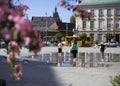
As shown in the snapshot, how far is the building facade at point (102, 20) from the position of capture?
4424 inches

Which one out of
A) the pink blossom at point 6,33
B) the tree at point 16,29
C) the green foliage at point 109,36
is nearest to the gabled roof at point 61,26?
the green foliage at point 109,36

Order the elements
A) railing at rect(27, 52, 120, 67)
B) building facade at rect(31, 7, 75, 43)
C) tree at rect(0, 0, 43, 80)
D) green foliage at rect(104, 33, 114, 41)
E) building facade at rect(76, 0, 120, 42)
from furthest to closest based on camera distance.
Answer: building facade at rect(31, 7, 75, 43), building facade at rect(76, 0, 120, 42), green foliage at rect(104, 33, 114, 41), railing at rect(27, 52, 120, 67), tree at rect(0, 0, 43, 80)

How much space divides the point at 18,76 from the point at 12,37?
217 centimetres

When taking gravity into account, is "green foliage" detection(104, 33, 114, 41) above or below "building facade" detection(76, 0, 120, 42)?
below

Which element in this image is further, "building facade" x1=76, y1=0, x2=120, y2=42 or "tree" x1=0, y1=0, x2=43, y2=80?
"building facade" x1=76, y1=0, x2=120, y2=42

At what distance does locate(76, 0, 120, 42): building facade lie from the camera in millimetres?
112375

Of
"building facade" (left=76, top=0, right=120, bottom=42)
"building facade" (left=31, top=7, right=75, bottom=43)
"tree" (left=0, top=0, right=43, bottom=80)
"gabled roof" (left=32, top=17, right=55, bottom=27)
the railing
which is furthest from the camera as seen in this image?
"gabled roof" (left=32, top=17, right=55, bottom=27)

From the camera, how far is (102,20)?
4545 inches

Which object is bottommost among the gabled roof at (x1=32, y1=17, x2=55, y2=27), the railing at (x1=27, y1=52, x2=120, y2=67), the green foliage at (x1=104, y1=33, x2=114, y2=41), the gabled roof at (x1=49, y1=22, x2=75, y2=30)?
the green foliage at (x1=104, y1=33, x2=114, y2=41)

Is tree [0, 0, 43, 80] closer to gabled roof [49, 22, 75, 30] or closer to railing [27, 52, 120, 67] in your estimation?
railing [27, 52, 120, 67]

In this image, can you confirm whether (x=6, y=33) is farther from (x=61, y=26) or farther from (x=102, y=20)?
(x=61, y=26)

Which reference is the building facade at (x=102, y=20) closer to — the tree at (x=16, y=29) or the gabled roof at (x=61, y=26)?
the gabled roof at (x=61, y=26)

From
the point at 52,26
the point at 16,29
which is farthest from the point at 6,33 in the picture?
the point at 52,26

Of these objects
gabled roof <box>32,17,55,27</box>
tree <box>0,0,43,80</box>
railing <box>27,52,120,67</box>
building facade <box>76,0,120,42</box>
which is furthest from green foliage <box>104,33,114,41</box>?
tree <box>0,0,43,80</box>
